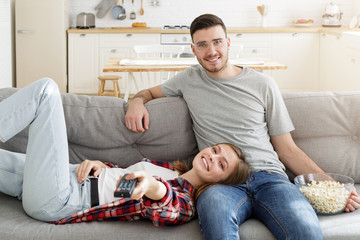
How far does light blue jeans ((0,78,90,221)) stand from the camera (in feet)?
5.63

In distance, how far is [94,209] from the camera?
1768mm

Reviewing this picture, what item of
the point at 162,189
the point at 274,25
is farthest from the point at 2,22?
the point at 162,189

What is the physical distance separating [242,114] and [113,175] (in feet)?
2.21

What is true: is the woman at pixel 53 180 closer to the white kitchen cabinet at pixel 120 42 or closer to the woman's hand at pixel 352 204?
the woman's hand at pixel 352 204

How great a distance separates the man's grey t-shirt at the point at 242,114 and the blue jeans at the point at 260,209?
0.46 feet

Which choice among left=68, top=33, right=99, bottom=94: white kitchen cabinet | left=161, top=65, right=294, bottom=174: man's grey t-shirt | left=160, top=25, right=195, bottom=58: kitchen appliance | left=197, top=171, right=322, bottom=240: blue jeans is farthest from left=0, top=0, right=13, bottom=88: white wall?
left=197, top=171, right=322, bottom=240: blue jeans

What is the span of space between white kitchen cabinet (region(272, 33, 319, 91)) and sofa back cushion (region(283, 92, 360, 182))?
375 centimetres

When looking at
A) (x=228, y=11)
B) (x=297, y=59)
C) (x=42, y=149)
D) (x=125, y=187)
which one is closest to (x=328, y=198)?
(x=125, y=187)

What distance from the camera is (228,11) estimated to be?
21.2 feet

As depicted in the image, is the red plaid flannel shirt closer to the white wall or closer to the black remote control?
the black remote control

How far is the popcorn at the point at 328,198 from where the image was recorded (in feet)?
6.03

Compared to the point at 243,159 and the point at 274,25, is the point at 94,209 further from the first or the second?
the point at 274,25

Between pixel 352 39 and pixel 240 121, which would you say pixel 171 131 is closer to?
pixel 240 121

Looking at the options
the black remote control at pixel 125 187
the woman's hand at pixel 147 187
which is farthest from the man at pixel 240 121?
the black remote control at pixel 125 187
